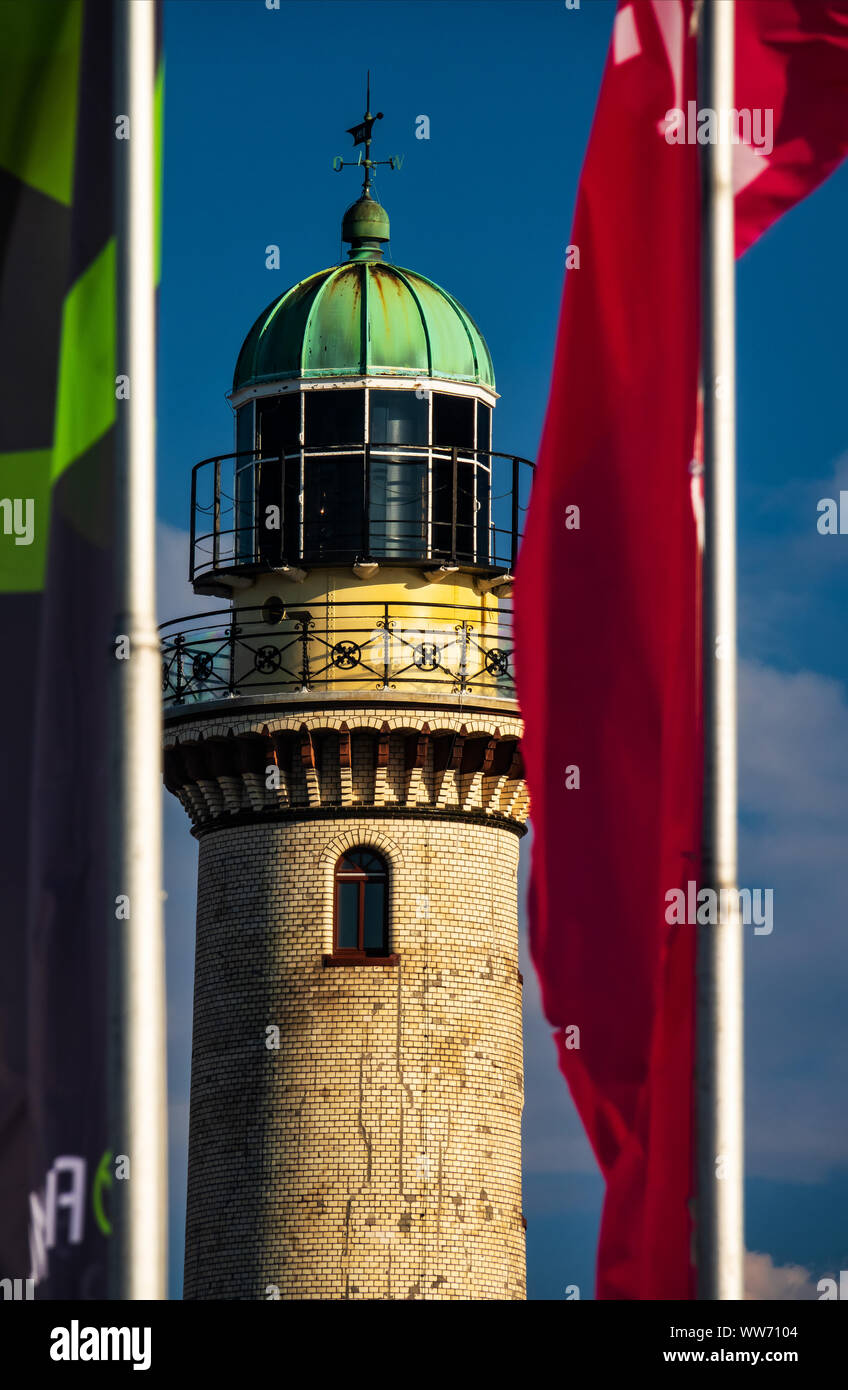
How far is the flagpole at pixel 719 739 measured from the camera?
72.5ft

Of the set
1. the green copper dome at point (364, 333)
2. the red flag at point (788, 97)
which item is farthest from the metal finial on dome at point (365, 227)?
the red flag at point (788, 97)

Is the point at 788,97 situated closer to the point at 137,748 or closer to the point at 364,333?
the point at 137,748

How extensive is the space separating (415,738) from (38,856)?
28043 millimetres

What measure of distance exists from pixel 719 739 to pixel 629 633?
114 cm

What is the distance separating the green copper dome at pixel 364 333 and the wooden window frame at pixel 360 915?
7382 mm

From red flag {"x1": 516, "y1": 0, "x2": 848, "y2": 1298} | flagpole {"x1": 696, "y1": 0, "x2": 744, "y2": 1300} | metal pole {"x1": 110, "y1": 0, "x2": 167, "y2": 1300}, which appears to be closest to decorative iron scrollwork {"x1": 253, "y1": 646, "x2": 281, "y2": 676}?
red flag {"x1": 516, "y1": 0, "x2": 848, "y2": 1298}

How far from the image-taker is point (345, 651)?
→ 50188mm

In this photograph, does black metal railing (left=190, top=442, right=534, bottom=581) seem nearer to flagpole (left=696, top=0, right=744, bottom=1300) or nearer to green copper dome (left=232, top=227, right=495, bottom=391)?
green copper dome (left=232, top=227, right=495, bottom=391)

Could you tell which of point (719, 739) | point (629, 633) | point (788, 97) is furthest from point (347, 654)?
point (719, 739)

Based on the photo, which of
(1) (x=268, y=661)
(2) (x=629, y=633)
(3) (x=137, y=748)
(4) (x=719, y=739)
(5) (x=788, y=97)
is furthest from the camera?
(1) (x=268, y=661)

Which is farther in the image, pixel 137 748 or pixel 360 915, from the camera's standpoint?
pixel 360 915

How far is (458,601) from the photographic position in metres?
50.5

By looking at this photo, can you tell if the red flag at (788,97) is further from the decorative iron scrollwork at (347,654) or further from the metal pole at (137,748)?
the decorative iron scrollwork at (347,654)
